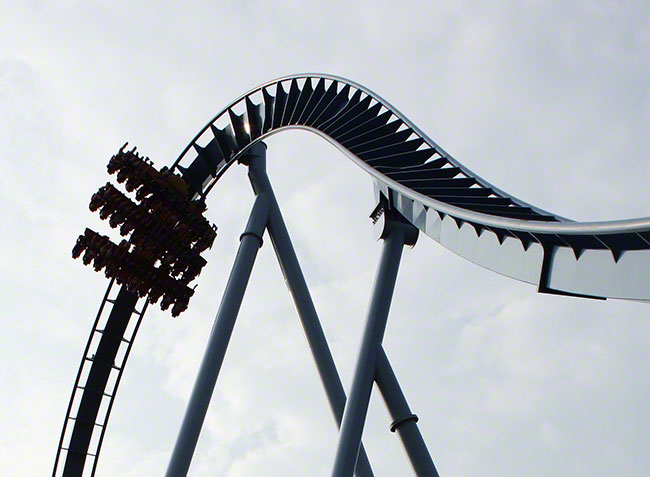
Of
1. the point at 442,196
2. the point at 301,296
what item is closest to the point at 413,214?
the point at 442,196

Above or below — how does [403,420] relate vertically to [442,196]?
below

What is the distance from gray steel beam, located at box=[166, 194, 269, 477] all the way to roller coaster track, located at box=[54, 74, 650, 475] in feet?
5.13

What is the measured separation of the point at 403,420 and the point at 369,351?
0.81 m

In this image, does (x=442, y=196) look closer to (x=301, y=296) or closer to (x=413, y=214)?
(x=413, y=214)

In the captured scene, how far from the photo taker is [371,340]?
7734 mm

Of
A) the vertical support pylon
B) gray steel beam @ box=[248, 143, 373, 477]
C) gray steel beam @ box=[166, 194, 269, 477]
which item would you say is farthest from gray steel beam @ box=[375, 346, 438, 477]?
gray steel beam @ box=[166, 194, 269, 477]

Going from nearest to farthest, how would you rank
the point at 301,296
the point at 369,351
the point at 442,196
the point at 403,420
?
the point at 442,196 → the point at 403,420 → the point at 369,351 → the point at 301,296

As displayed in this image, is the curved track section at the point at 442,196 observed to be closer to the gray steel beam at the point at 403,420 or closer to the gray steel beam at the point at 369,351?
the gray steel beam at the point at 369,351

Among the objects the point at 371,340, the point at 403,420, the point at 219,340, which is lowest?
the point at 403,420

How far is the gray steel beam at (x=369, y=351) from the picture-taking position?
6.96 metres

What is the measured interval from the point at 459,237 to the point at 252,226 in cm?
408

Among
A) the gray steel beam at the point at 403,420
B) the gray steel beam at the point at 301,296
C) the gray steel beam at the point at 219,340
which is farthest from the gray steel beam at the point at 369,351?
the gray steel beam at the point at 219,340

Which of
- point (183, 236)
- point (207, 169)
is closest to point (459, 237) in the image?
point (183, 236)

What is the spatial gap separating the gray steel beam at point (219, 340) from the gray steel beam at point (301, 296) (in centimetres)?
32
